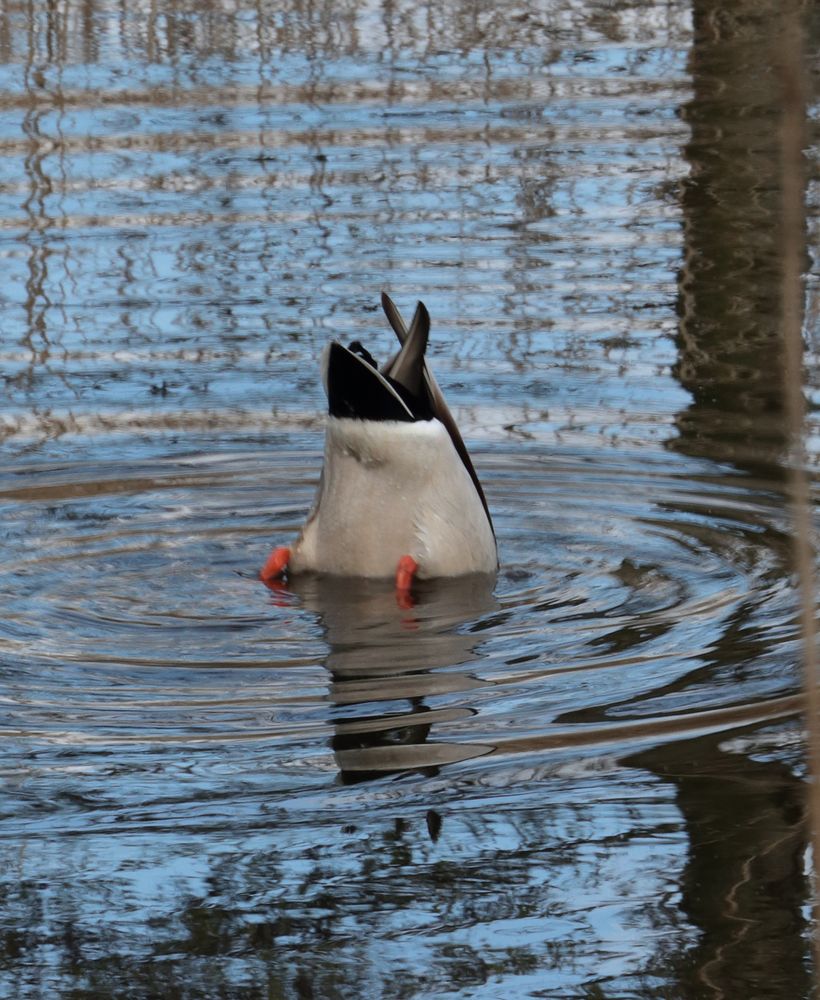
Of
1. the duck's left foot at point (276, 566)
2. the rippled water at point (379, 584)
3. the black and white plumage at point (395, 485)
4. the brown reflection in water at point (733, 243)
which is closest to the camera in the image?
the rippled water at point (379, 584)

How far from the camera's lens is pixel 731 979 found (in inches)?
139

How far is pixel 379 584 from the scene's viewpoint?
6828 millimetres

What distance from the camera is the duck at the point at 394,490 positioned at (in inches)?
255

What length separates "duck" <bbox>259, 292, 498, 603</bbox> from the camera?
21.2ft

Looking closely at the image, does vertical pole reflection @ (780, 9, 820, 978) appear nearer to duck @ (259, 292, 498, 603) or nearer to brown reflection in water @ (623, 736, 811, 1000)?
brown reflection in water @ (623, 736, 811, 1000)

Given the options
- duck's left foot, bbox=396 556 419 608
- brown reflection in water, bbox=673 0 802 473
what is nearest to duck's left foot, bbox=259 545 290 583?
duck's left foot, bbox=396 556 419 608

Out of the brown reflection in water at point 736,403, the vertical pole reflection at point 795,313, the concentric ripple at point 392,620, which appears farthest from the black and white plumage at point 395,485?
the vertical pole reflection at point 795,313

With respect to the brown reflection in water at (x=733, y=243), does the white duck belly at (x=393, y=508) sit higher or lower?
lower

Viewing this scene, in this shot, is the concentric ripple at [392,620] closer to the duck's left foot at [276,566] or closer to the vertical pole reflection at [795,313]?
the duck's left foot at [276,566]

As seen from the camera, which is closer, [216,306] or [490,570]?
[490,570]

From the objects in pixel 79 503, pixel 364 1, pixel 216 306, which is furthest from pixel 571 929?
pixel 364 1

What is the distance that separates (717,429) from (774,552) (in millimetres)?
1613

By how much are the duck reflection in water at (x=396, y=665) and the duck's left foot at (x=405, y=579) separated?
0.03m

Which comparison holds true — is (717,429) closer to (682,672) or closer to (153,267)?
(682,672)
